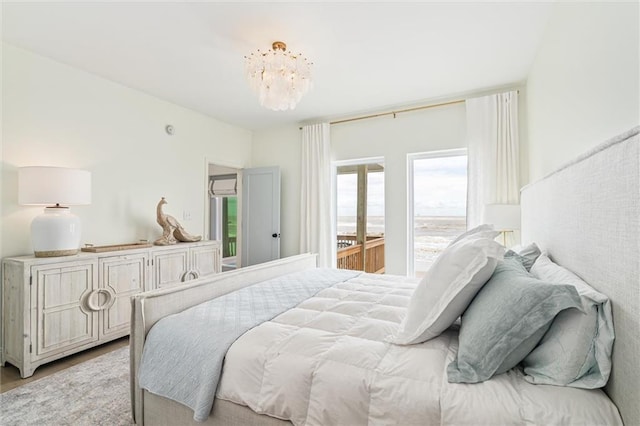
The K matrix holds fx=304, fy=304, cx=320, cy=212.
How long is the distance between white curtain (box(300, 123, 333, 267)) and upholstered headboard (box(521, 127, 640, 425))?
3.22 metres

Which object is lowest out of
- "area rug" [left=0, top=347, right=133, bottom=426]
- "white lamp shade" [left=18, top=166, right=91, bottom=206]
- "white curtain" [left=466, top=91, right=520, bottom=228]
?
"area rug" [left=0, top=347, right=133, bottom=426]

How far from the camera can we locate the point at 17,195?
103 inches

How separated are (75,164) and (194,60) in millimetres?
1552

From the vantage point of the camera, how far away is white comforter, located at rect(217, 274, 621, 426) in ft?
2.98

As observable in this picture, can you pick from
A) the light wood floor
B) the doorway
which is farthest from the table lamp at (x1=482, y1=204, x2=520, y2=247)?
the light wood floor

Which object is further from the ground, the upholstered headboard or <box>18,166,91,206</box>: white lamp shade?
<box>18,166,91,206</box>: white lamp shade

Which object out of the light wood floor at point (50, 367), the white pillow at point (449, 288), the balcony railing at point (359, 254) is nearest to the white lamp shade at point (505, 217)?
the balcony railing at point (359, 254)

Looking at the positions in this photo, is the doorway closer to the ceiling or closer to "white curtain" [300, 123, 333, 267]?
"white curtain" [300, 123, 333, 267]

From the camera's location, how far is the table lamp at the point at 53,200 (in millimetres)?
2434

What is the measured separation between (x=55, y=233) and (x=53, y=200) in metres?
0.28

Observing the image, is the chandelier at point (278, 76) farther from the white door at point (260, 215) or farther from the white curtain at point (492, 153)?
the white door at point (260, 215)

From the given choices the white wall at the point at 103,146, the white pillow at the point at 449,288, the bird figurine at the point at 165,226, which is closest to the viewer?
the white pillow at the point at 449,288

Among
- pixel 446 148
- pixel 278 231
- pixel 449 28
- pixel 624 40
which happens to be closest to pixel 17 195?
pixel 278 231

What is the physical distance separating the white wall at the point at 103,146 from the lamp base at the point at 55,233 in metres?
0.32
